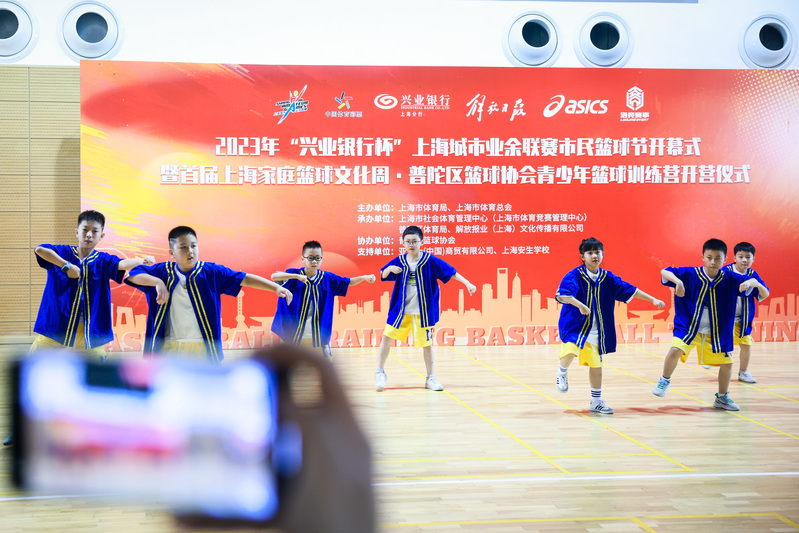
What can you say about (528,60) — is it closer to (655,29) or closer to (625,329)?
(655,29)

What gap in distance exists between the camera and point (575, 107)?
25.0 feet

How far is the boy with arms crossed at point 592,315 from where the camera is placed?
479 cm

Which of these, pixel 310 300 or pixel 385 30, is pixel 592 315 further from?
pixel 385 30

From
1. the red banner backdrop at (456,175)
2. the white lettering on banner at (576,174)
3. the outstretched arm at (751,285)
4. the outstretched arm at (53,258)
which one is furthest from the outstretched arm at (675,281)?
the outstretched arm at (53,258)

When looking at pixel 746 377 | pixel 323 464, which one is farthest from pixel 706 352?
pixel 323 464

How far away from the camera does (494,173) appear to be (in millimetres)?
7539

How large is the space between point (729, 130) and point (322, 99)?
4.10 metres

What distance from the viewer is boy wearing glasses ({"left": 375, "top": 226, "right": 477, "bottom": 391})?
5.55 metres

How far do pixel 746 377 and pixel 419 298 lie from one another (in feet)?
8.43

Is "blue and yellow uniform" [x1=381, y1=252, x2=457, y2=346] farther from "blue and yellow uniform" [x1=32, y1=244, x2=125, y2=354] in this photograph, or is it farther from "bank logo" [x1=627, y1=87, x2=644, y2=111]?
"bank logo" [x1=627, y1=87, x2=644, y2=111]

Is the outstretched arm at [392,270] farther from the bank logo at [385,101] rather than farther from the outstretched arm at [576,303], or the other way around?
the bank logo at [385,101]

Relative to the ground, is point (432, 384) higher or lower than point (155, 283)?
lower

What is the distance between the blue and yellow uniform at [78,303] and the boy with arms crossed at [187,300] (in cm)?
31

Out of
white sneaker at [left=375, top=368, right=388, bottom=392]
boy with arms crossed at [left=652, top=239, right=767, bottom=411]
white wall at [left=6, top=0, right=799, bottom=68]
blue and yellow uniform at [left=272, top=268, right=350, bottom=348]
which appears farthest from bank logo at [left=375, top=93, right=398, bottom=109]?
boy with arms crossed at [left=652, top=239, right=767, bottom=411]
